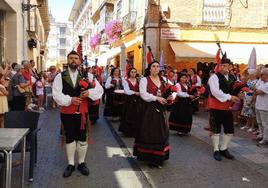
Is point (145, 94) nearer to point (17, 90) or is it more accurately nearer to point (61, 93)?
point (61, 93)

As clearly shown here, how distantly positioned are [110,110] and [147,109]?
520 centimetres

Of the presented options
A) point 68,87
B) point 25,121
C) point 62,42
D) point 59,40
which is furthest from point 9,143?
point 59,40

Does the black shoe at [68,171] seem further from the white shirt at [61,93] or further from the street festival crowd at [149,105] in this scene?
the white shirt at [61,93]

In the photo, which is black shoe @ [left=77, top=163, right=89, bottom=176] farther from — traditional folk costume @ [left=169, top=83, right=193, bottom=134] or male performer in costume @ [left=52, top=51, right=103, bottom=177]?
traditional folk costume @ [left=169, top=83, right=193, bottom=134]

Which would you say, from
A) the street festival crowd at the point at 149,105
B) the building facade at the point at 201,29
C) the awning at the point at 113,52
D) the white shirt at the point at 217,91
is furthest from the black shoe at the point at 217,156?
the awning at the point at 113,52

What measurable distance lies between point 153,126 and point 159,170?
2.21 feet

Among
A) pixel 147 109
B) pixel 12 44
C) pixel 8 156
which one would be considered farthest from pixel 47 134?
pixel 12 44

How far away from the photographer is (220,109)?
263 inches

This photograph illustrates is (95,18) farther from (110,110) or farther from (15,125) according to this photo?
(15,125)

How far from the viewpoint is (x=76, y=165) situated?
6004 millimetres

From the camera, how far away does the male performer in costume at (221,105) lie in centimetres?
648

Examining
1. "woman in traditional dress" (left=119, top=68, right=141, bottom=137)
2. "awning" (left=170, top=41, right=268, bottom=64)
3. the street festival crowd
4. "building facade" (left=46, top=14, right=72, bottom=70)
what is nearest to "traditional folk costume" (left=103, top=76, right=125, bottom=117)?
the street festival crowd

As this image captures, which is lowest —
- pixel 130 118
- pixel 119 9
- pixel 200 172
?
pixel 200 172

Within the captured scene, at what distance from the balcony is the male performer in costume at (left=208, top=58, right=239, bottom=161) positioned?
14.9 meters
